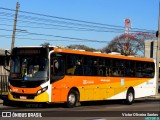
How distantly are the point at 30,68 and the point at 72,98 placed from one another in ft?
9.17

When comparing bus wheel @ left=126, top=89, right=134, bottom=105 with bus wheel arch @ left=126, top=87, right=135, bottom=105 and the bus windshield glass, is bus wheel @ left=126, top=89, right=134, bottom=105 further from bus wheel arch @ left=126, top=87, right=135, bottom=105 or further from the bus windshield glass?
the bus windshield glass

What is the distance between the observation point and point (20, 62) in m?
20.6

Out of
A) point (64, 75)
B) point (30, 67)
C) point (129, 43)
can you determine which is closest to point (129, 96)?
point (64, 75)

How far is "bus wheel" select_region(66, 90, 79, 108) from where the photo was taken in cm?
2122

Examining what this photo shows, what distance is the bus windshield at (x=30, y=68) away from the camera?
19984mm

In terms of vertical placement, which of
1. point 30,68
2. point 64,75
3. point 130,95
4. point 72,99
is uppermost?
point 30,68

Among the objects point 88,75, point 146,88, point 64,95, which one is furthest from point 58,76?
point 146,88

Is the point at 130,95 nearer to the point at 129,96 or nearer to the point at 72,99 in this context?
the point at 129,96

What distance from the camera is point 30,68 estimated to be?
20.1m

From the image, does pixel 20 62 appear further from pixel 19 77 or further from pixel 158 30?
pixel 158 30

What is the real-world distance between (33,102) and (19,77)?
1.34 metres

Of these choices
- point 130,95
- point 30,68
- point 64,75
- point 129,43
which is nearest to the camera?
point 30,68

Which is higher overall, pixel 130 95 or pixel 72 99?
pixel 72 99

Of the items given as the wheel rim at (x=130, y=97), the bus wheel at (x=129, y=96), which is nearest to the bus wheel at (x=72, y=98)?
the bus wheel at (x=129, y=96)
